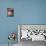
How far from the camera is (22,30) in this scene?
3188 mm

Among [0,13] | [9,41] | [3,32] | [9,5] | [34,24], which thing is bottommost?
[9,41]

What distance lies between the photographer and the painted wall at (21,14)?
10.9 feet

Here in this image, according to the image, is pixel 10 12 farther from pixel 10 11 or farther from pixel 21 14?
pixel 21 14

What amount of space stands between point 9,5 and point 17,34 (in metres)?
0.81

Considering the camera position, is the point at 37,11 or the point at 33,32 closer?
the point at 33,32

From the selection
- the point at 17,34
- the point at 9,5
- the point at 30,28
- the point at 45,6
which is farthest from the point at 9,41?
the point at 45,6

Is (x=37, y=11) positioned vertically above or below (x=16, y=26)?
above

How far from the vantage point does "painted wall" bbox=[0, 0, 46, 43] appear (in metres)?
3.33

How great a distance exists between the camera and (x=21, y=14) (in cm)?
337

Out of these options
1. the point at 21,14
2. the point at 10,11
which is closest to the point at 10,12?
the point at 10,11

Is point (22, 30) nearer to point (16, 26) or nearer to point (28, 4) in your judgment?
point (16, 26)

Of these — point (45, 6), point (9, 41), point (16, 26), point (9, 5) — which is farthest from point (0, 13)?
point (45, 6)

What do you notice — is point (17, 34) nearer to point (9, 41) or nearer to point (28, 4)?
point (9, 41)

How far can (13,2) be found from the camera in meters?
3.36
